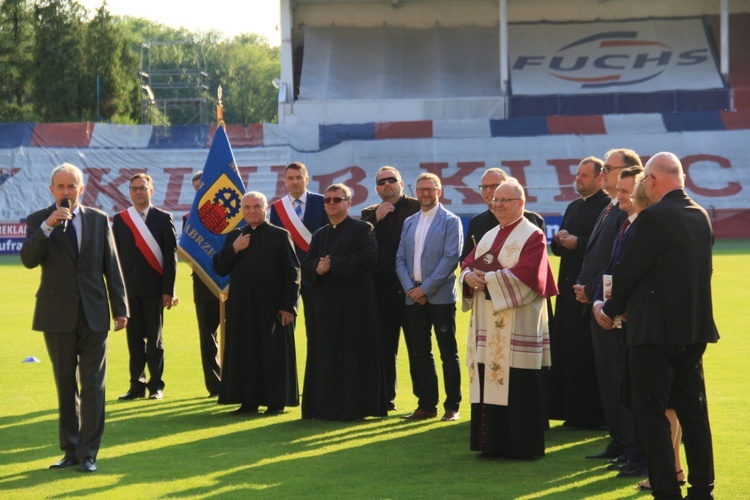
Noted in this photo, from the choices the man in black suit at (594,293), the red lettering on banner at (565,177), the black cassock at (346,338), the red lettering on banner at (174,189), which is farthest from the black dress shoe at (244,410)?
the red lettering on banner at (174,189)

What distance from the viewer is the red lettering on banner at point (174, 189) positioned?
119 feet

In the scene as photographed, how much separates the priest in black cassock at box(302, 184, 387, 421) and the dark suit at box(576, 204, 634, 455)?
7.46 ft

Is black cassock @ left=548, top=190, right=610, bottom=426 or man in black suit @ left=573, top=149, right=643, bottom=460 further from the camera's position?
black cassock @ left=548, top=190, right=610, bottom=426

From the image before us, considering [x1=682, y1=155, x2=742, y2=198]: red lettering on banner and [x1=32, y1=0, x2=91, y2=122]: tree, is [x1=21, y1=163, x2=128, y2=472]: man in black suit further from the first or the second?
[x1=32, y1=0, x2=91, y2=122]: tree

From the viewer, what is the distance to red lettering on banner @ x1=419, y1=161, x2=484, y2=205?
3534 cm

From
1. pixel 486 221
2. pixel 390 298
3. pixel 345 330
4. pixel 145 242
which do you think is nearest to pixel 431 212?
pixel 486 221

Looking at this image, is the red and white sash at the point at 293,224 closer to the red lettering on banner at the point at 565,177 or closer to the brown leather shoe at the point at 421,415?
the brown leather shoe at the point at 421,415

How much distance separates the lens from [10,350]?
548 inches

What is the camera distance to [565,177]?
36969 mm

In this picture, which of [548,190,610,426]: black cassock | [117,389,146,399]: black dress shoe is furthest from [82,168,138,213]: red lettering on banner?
[548,190,610,426]: black cassock

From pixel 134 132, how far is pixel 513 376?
109ft

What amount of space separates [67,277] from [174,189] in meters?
30.0

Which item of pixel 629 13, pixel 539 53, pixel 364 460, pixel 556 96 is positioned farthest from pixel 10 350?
pixel 629 13

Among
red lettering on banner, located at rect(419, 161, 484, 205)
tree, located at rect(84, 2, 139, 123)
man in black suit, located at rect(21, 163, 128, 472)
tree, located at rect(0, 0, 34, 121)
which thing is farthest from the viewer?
tree, located at rect(0, 0, 34, 121)
